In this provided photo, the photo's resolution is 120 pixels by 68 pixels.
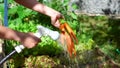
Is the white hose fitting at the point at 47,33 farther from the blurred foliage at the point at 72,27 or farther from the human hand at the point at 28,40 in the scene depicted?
the blurred foliage at the point at 72,27

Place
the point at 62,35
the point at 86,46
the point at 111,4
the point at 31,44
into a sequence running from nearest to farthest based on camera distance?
1. the point at 31,44
2. the point at 62,35
3. the point at 86,46
4. the point at 111,4

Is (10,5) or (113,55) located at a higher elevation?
(10,5)

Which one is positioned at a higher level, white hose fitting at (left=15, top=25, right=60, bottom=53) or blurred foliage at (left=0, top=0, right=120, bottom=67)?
white hose fitting at (left=15, top=25, right=60, bottom=53)

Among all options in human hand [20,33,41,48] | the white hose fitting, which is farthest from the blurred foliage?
human hand [20,33,41,48]

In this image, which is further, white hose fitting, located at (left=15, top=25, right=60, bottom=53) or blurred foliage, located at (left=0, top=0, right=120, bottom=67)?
blurred foliage, located at (left=0, top=0, right=120, bottom=67)

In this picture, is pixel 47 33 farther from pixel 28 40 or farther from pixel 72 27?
pixel 72 27

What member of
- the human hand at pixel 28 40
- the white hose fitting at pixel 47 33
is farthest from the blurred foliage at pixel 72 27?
the human hand at pixel 28 40

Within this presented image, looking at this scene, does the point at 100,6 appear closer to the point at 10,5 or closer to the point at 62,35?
the point at 10,5

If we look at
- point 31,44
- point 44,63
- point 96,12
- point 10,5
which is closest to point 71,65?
point 44,63

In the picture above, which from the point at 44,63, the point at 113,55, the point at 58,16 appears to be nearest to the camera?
the point at 58,16

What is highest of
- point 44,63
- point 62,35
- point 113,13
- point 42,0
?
point 62,35

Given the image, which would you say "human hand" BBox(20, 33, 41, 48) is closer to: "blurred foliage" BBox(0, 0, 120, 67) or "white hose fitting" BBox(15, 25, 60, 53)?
"white hose fitting" BBox(15, 25, 60, 53)
